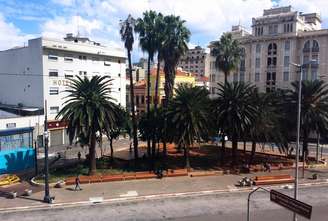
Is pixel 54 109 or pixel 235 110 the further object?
pixel 54 109

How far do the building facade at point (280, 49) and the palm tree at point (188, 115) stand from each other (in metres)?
34.8

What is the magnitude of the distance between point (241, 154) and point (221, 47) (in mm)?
17746

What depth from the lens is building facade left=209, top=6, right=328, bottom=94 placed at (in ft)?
239

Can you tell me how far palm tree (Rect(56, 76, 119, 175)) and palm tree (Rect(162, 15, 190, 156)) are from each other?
30.1 ft

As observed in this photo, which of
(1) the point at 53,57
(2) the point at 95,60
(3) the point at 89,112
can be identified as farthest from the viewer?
(2) the point at 95,60

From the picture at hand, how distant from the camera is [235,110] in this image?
39.3 m

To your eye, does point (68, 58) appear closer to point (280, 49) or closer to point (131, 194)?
point (131, 194)

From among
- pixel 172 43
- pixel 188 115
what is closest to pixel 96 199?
pixel 188 115

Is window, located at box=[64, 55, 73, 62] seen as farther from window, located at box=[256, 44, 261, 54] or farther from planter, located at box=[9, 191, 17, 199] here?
window, located at box=[256, 44, 261, 54]

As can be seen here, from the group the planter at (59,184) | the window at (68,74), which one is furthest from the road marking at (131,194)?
the window at (68,74)

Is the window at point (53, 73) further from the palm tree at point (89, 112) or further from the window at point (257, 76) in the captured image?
the window at point (257, 76)

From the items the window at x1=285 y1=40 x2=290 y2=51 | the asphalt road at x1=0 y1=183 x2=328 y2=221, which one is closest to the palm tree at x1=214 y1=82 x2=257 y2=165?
the asphalt road at x1=0 y1=183 x2=328 y2=221

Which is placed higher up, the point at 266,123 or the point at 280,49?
the point at 280,49

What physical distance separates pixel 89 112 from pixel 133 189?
885 centimetres
